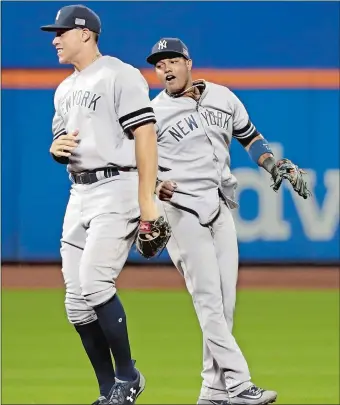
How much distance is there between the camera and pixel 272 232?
44.3ft

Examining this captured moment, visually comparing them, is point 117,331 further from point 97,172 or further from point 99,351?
point 97,172

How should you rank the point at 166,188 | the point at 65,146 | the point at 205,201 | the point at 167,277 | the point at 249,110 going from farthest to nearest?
the point at 249,110 → the point at 167,277 → the point at 205,201 → the point at 166,188 → the point at 65,146

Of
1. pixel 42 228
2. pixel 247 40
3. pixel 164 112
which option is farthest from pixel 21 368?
pixel 247 40

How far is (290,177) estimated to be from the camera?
6180mm

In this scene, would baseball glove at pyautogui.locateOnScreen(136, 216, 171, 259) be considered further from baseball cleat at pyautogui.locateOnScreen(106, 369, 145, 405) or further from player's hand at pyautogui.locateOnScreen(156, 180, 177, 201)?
baseball cleat at pyautogui.locateOnScreen(106, 369, 145, 405)

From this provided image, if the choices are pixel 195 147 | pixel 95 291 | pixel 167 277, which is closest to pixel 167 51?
pixel 195 147

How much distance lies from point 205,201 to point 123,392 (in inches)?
49.5

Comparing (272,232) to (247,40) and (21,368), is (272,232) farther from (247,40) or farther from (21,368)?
(21,368)

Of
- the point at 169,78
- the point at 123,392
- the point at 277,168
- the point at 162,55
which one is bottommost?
the point at 123,392

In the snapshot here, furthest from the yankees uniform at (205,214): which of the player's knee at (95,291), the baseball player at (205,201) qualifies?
the player's knee at (95,291)

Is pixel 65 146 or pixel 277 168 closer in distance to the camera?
pixel 65 146

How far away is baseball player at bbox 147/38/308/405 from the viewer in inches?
240

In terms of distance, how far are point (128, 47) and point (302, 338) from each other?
529cm

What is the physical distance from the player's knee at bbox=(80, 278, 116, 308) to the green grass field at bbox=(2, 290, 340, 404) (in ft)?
5.79
